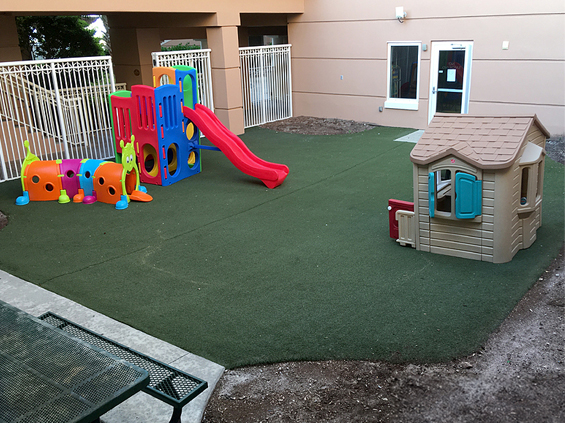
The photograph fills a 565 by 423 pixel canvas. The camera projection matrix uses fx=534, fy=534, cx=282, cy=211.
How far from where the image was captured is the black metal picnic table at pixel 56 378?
2578 millimetres

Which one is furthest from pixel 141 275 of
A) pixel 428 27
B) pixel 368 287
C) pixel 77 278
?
pixel 428 27

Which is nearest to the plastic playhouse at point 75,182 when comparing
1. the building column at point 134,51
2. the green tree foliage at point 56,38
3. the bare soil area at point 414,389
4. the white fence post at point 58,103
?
the white fence post at point 58,103

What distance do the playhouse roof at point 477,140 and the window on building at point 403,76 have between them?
7.56 metres

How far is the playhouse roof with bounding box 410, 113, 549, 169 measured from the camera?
218 inches

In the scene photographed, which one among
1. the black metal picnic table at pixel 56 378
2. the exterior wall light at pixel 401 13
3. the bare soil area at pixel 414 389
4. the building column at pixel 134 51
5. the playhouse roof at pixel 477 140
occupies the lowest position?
the bare soil area at pixel 414 389

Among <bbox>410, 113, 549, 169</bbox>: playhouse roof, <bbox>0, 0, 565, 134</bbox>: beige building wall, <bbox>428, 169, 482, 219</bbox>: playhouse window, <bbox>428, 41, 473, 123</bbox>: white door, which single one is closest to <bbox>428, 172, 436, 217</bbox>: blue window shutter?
<bbox>428, 169, 482, 219</bbox>: playhouse window

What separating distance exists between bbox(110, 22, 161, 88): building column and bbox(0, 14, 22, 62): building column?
3115mm

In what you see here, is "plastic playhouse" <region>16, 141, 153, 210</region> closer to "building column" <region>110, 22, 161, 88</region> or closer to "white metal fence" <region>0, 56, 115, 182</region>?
"white metal fence" <region>0, 56, 115, 182</region>

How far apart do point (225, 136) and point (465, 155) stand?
5.02 metres

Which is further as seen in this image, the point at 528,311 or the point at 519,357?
the point at 528,311

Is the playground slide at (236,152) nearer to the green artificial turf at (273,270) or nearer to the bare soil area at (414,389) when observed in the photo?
the green artificial turf at (273,270)

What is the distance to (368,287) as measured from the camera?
5488mm

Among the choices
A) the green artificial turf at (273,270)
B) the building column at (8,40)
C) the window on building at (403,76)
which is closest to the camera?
the green artificial turf at (273,270)

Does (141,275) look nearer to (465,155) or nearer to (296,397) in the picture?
(296,397)
